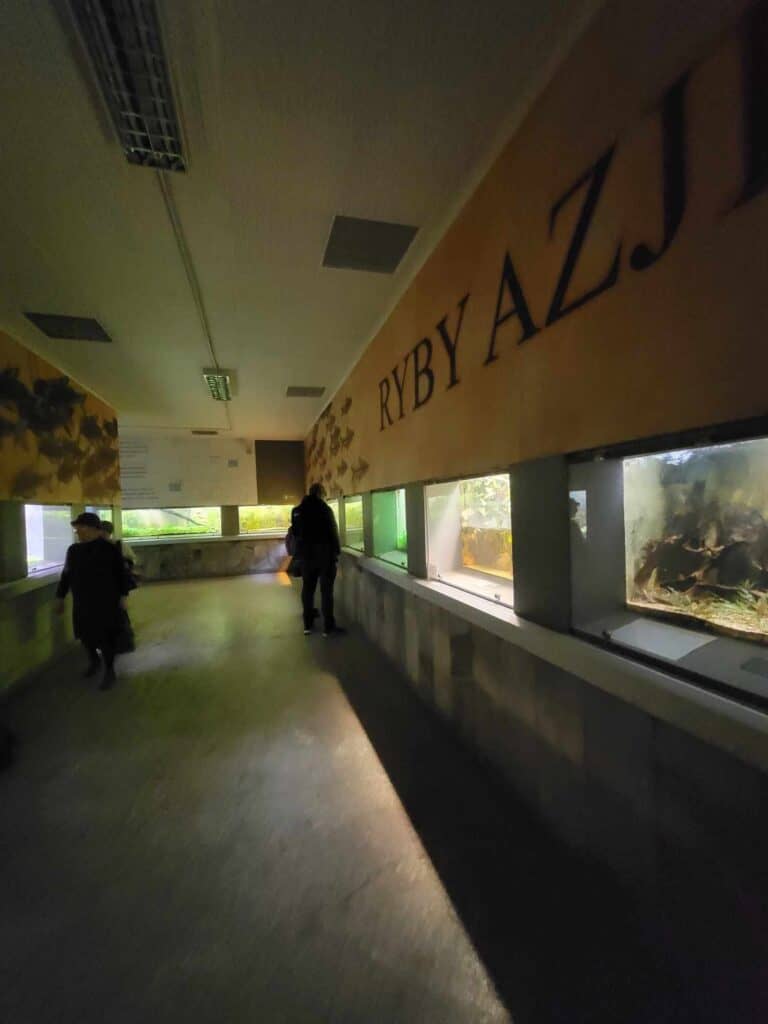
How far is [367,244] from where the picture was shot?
2336 mm

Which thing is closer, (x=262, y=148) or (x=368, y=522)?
(x=262, y=148)

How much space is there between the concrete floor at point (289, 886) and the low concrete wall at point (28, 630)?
2.02 feet

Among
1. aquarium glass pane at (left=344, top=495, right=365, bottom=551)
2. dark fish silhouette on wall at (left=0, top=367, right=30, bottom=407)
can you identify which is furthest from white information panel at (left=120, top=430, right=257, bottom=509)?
dark fish silhouette on wall at (left=0, top=367, right=30, bottom=407)

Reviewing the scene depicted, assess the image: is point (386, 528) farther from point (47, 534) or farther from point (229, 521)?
point (229, 521)

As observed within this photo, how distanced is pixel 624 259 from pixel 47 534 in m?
5.52

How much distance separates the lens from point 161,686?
3.05m

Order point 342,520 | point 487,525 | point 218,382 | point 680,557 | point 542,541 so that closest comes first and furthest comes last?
point 680,557 → point 542,541 → point 487,525 → point 218,382 → point 342,520

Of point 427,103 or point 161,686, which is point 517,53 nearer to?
point 427,103

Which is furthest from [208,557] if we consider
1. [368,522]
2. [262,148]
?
[262,148]

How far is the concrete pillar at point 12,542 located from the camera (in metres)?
3.15

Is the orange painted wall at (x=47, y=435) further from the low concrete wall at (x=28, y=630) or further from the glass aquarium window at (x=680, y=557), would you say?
the glass aquarium window at (x=680, y=557)

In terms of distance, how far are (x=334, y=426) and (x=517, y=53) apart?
13.7ft

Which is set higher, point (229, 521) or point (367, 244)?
point (367, 244)

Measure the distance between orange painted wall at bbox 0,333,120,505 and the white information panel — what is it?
2735mm
